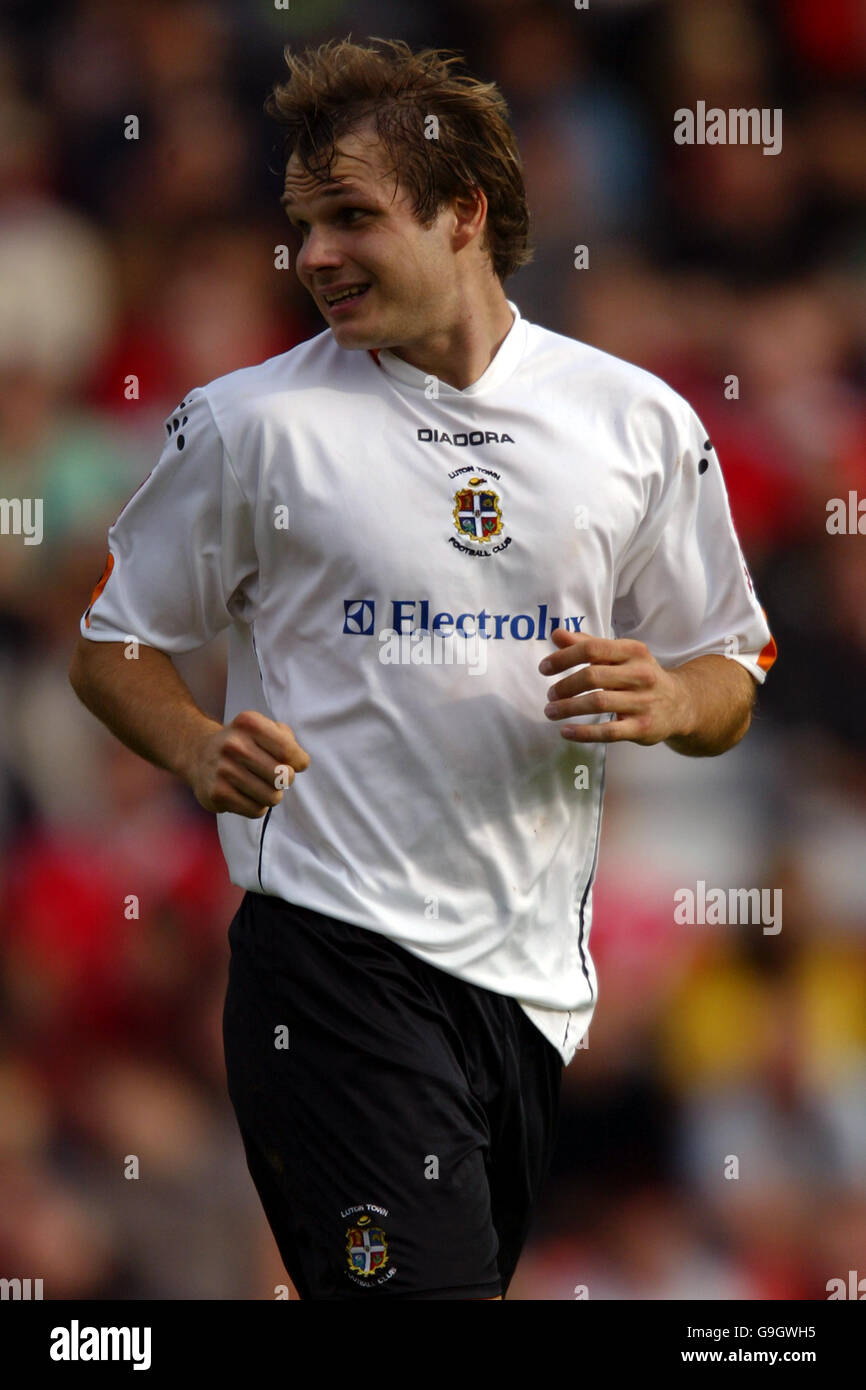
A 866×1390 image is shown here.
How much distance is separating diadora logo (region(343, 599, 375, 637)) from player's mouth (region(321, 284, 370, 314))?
44cm

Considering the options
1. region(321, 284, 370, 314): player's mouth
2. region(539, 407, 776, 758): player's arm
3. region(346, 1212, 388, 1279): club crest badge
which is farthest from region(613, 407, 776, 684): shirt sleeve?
region(346, 1212, 388, 1279): club crest badge

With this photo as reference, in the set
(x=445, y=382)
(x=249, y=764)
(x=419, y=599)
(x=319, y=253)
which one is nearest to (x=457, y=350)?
(x=445, y=382)

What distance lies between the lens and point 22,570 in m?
4.23

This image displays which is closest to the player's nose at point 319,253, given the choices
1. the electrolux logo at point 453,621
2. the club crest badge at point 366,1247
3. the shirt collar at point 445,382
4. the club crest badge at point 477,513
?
the shirt collar at point 445,382

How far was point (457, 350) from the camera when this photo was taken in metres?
2.67

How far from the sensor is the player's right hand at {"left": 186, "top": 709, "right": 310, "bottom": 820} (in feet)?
7.09

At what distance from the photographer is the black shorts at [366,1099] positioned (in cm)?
234

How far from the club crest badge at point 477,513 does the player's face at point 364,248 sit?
26cm

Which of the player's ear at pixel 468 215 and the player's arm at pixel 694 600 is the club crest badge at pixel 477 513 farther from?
the player's ear at pixel 468 215

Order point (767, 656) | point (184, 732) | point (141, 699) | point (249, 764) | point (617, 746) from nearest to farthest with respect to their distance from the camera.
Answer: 1. point (249, 764)
2. point (184, 732)
3. point (141, 699)
4. point (767, 656)
5. point (617, 746)

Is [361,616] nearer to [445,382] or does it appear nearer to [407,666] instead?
[407,666]

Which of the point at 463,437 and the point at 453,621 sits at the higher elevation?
the point at 463,437

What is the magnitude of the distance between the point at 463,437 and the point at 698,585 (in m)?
0.48

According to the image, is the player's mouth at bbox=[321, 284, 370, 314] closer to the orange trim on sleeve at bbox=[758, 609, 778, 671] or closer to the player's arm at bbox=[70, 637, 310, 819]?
the player's arm at bbox=[70, 637, 310, 819]
